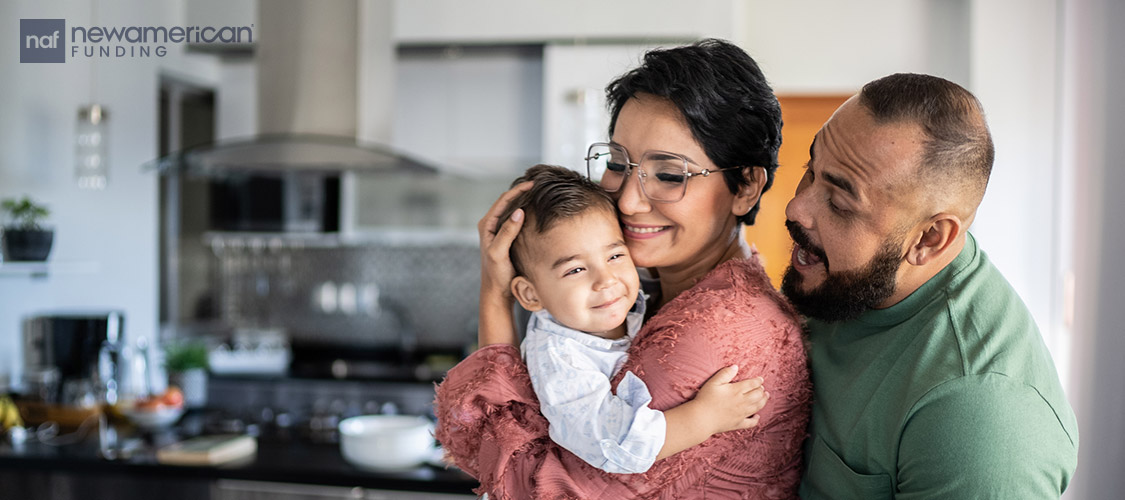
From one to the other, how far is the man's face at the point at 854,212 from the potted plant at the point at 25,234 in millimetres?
3397

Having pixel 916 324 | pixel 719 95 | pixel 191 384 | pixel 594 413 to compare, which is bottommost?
pixel 191 384

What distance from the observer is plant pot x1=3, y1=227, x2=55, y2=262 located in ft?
11.3

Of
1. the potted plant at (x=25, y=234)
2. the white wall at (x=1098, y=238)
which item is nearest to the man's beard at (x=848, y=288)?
the white wall at (x=1098, y=238)

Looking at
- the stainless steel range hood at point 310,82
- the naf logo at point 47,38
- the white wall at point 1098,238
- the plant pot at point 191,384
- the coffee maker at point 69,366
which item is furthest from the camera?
the plant pot at point 191,384

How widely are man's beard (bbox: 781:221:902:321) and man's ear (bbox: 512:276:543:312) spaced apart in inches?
16.5

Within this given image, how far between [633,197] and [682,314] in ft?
0.74

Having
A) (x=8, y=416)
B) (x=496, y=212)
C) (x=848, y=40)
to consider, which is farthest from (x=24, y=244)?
(x=848, y=40)

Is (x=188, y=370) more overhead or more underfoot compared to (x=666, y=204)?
more underfoot

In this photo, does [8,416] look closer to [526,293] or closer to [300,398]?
[300,398]

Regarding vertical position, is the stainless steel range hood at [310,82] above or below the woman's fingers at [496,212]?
above

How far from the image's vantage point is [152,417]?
3309mm

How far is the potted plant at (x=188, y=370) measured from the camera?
13.3 feet

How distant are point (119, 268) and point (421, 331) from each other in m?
1.68

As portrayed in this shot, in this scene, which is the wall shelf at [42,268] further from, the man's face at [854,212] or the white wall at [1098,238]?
the white wall at [1098,238]
